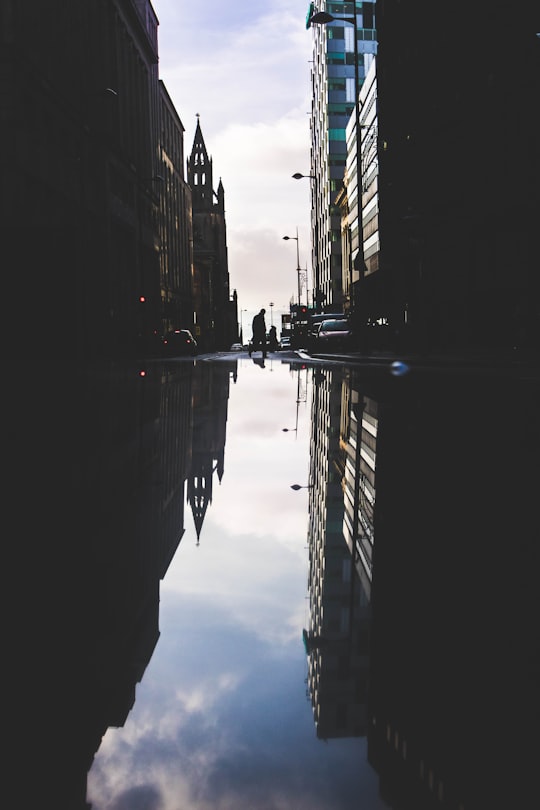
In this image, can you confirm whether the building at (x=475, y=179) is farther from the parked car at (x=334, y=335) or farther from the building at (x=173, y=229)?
the building at (x=173, y=229)

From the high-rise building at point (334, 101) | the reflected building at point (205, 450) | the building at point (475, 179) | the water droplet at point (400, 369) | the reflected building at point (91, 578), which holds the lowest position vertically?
the water droplet at point (400, 369)

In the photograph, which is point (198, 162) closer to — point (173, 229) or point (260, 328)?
point (173, 229)

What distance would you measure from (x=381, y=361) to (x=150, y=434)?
2327 cm

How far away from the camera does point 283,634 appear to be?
3.21 m

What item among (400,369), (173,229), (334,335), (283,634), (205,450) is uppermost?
(173,229)

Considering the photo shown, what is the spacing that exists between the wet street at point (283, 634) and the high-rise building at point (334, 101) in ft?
320

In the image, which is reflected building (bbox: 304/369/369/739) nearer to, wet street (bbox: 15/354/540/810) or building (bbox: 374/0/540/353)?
wet street (bbox: 15/354/540/810)

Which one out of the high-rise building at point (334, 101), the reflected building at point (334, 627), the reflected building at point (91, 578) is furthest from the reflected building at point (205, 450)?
the high-rise building at point (334, 101)

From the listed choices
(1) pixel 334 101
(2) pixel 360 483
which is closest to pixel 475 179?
(2) pixel 360 483

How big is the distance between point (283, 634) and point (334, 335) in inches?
1733

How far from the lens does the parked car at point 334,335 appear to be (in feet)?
153

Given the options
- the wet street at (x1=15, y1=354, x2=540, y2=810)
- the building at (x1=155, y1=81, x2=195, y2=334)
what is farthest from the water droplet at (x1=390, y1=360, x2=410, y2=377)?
the building at (x1=155, y1=81, x2=195, y2=334)

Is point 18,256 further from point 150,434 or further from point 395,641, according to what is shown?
point 395,641

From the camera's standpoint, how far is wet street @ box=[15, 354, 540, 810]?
2.11 meters
